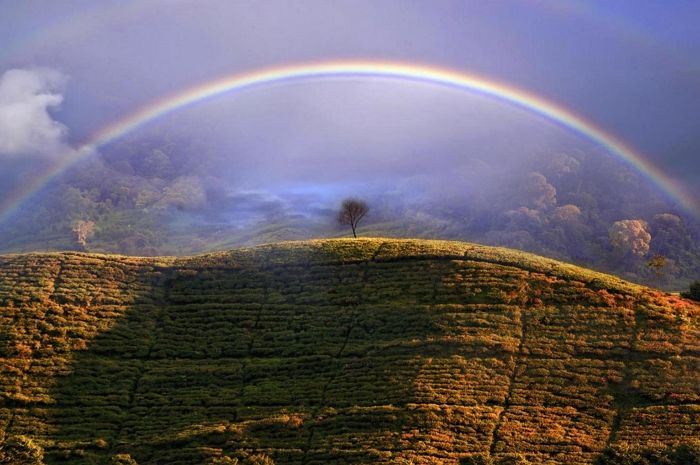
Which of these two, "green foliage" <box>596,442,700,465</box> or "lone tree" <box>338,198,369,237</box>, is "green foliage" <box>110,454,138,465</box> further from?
"lone tree" <box>338,198,369,237</box>

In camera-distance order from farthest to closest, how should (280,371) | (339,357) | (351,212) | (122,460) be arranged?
1. (351,212)
2. (339,357)
3. (280,371)
4. (122,460)

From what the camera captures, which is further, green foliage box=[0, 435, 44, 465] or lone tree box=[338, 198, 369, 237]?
lone tree box=[338, 198, 369, 237]

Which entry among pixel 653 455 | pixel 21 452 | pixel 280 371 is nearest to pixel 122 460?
pixel 21 452

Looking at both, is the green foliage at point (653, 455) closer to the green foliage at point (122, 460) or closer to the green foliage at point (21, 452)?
the green foliage at point (122, 460)

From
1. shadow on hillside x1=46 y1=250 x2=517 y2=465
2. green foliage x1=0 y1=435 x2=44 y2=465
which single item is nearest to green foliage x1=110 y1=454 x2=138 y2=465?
shadow on hillside x1=46 y1=250 x2=517 y2=465

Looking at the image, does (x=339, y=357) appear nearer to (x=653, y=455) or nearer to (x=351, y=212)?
(x=653, y=455)

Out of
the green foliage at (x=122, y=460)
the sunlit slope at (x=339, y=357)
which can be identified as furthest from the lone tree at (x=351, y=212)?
the green foliage at (x=122, y=460)

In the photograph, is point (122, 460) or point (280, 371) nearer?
point (122, 460)
